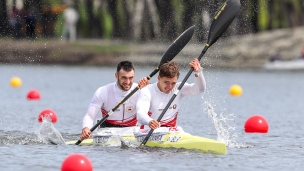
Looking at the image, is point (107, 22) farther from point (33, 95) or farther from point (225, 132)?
point (225, 132)

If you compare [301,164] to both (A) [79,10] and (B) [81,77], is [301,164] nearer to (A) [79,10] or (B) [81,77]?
(B) [81,77]

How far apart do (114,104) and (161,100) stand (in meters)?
0.88

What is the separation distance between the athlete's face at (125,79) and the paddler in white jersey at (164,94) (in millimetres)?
294

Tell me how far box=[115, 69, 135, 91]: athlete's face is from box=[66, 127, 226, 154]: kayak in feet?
2.33

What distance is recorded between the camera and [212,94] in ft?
98.5

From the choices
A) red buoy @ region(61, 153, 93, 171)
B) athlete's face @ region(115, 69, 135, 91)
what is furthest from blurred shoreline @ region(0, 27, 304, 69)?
red buoy @ region(61, 153, 93, 171)

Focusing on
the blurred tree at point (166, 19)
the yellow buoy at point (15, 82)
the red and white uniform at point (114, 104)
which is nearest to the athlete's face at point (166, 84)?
the red and white uniform at point (114, 104)

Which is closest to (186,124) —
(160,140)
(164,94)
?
(164,94)

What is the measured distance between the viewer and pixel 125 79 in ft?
50.1

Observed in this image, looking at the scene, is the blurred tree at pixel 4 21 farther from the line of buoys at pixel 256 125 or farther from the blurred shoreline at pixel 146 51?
the line of buoys at pixel 256 125

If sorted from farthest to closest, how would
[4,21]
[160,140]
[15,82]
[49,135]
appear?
[4,21] < [15,82] < [49,135] < [160,140]

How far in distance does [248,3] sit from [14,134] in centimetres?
2621

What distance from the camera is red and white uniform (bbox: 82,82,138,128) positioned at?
15.6 m

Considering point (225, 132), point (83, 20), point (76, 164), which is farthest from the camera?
point (83, 20)
